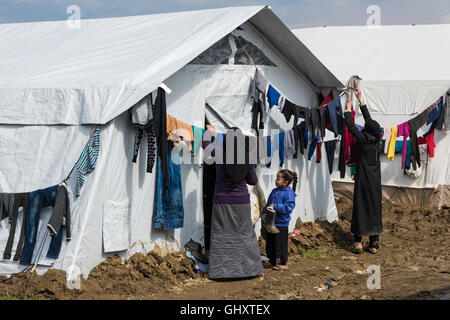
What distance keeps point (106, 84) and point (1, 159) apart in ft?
4.63

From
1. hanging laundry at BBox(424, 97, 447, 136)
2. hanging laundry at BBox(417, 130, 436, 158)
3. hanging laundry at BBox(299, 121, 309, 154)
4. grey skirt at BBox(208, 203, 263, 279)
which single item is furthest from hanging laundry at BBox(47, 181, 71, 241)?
hanging laundry at BBox(417, 130, 436, 158)

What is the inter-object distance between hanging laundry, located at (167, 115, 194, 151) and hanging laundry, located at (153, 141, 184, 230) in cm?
8

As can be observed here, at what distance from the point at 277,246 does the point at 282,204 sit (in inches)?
20.5

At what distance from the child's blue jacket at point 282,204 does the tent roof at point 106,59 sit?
1.82 m

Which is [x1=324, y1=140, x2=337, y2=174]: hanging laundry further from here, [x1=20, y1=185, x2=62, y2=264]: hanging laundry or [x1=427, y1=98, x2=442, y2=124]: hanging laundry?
[x1=20, y1=185, x2=62, y2=264]: hanging laundry

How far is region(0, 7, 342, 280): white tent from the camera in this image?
6180mm

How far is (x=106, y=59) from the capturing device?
711 cm

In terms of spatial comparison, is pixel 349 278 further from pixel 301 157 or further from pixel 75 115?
pixel 75 115

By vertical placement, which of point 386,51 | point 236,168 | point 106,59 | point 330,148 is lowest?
point 236,168

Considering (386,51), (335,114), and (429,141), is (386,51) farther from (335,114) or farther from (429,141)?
(335,114)

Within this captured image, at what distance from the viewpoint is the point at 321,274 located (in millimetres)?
7207

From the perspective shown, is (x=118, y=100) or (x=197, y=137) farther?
(x=197, y=137)

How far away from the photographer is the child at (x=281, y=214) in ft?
23.4

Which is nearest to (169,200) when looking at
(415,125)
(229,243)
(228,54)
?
(229,243)
